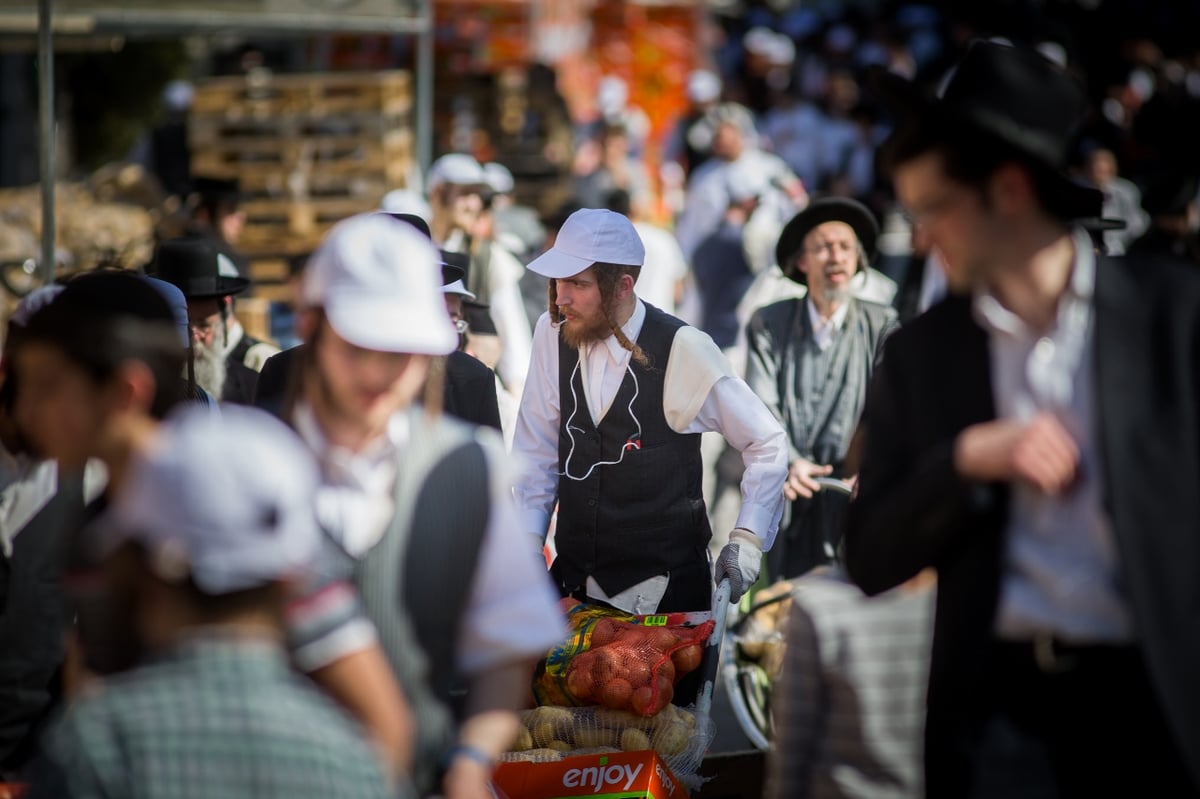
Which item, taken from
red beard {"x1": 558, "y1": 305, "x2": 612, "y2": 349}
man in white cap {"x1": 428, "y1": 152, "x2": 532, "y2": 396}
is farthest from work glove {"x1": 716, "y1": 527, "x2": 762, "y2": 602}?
→ man in white cap {"x1": 428, "y1": 152, "x2": 532, "y2": 396}

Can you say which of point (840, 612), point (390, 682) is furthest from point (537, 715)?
point (390, 682)

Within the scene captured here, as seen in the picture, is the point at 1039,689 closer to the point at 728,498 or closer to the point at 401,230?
the point at 401,230

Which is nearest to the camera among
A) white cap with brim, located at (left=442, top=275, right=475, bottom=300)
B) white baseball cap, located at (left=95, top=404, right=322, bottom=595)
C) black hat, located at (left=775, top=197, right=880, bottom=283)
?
white baseball cap, located at (left=95, top=404, right=322, bottom=595)

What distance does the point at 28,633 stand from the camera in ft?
12.3

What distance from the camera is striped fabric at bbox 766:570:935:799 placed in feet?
9.09

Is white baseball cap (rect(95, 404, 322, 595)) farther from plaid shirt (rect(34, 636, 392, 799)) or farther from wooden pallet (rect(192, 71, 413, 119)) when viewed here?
wooden pallet (rect(192, 71, 413, 119))

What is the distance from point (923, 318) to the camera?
2848 mm

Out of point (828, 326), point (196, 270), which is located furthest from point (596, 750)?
point (196, 270)

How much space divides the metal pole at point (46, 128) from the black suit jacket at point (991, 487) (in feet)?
20.1

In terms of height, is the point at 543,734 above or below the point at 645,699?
below

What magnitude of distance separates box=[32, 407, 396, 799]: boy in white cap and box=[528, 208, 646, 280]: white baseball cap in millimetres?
2768

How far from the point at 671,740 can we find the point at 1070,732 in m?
1.93

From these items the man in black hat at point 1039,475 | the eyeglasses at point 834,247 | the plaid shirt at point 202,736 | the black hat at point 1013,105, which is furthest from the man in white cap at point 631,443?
the plaid shirt at point 202,736

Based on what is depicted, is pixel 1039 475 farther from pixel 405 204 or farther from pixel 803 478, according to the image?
pixel 405 204
